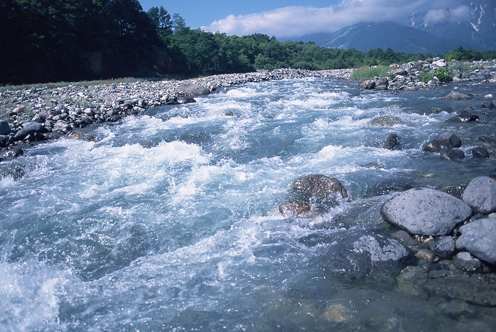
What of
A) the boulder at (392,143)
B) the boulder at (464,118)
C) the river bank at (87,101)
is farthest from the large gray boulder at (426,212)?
the river bank at (87,101)

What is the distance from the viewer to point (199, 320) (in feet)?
12.9

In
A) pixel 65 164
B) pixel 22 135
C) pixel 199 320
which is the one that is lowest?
pixel 199 320

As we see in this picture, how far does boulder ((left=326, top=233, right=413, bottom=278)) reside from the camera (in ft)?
14.4

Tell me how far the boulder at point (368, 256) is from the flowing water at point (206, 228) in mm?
207

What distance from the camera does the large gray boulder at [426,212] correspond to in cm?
495

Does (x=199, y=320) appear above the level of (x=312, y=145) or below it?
below

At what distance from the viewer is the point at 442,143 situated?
8.62 meters

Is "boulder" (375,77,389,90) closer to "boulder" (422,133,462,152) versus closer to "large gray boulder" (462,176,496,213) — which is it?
"boulder" (422,133,462,152)

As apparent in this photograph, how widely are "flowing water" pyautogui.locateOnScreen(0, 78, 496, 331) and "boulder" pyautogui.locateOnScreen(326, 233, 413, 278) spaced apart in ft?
0.68

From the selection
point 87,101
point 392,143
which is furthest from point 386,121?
point 87,101

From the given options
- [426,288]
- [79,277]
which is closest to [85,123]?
[79,277]

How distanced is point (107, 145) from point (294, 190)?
7.32 meters

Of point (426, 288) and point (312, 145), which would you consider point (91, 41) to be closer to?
point (312, 145)

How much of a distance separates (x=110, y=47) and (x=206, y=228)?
121 ft
